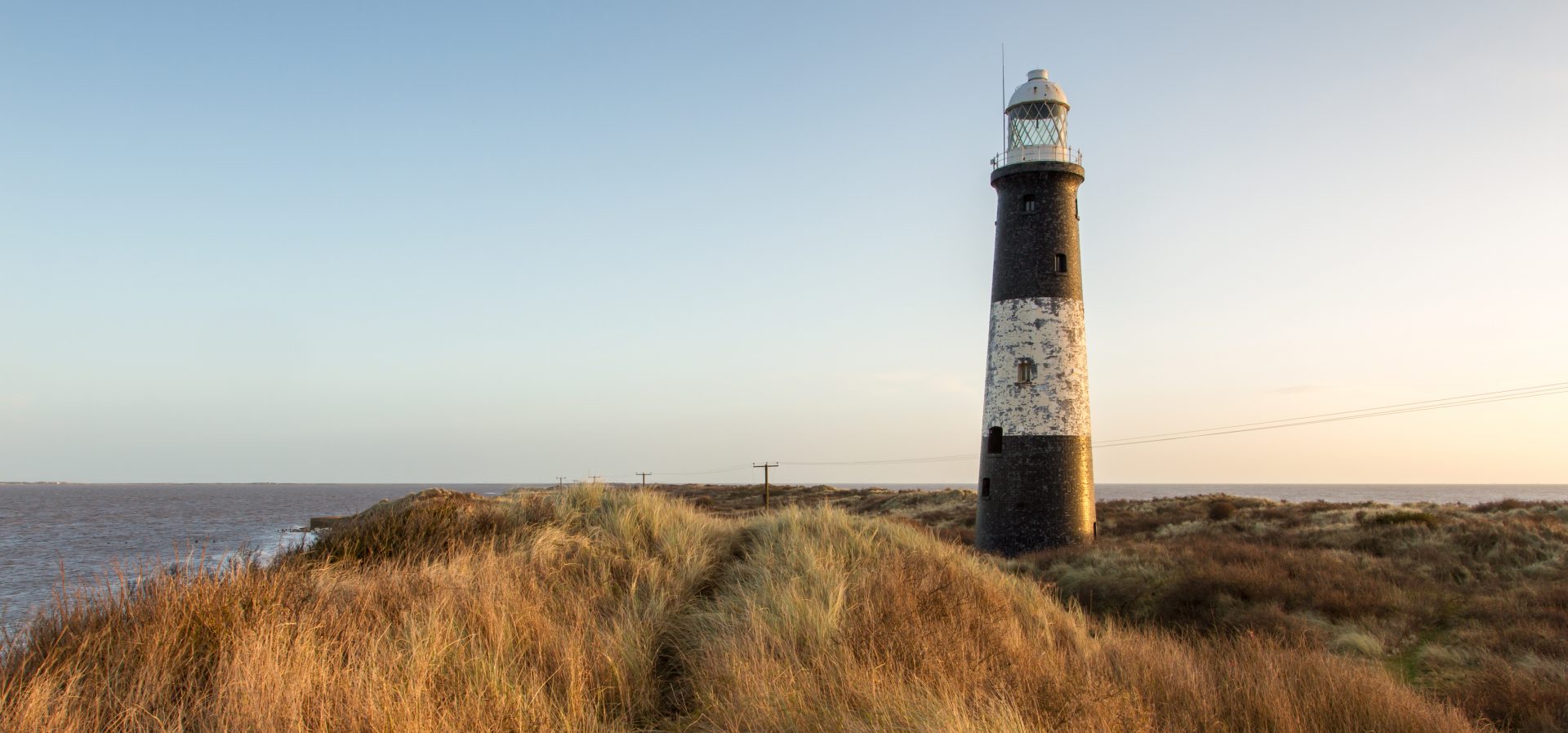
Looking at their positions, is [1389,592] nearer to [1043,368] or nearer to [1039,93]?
[1043,368]

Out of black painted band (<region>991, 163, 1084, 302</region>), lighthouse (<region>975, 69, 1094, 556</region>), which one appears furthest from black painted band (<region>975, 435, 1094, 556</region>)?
black painted band (<region>991, 163, 1084, 302</region>)

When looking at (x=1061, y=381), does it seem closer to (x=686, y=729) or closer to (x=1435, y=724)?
(x=1435, y=724)

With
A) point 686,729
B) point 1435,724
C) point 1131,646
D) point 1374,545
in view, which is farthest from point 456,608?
point 1374,545

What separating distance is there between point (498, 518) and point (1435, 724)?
10182mm

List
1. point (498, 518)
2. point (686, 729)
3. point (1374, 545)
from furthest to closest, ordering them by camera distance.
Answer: point (1374, 545) < point (498, 518) < point (686, 729)

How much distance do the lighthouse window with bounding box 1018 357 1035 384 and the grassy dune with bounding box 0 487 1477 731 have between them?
1114 cm

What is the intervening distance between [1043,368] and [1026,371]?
1.29 feet

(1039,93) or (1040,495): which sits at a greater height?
(1039,93)

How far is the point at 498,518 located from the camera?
11.5 metres

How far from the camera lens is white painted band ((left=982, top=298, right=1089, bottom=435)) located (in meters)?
19.8

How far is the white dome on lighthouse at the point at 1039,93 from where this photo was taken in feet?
69.6

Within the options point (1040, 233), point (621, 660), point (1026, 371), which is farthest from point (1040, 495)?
point (621, 660)

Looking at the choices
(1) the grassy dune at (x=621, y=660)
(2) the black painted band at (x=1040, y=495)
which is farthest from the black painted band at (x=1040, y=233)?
(1) the grassy dune at (x=621, y=660)

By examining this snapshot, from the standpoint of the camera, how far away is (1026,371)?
20.0 metres
